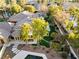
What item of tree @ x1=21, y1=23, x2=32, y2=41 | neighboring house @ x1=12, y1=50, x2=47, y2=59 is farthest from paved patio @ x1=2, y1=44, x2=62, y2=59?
tree @ x1=21, y1=23, x2=32, y2=41

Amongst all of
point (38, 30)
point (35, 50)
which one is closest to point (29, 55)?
point (35, 50)

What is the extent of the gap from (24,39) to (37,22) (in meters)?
2.03

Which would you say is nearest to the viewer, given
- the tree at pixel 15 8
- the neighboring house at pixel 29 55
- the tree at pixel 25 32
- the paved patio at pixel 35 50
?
the neighboring house at pixel 29 55

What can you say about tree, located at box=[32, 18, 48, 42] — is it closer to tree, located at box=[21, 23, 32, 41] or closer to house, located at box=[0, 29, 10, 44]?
tree, located at box=[21, 23, 32, 41]

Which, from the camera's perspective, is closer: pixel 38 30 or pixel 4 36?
pixel 38 30

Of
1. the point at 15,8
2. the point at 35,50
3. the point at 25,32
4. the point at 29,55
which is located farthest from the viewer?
the point at 15,8

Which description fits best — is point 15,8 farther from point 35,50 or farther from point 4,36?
point 35,50

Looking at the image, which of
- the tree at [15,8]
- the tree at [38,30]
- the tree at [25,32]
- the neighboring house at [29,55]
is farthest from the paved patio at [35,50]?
the tree at [15,8]

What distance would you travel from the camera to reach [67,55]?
19125 millimetres

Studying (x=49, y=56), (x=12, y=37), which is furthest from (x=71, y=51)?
(x=12, y=37)

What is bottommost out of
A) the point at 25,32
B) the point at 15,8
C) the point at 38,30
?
the point at 15,8

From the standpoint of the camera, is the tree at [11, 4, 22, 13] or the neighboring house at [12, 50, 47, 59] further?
the tree at [11, 4, 22, 13]

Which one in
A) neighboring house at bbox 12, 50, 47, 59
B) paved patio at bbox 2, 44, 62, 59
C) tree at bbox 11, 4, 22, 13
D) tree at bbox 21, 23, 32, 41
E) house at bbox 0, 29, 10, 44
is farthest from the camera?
tree at bbox 11, 4, 22, 13

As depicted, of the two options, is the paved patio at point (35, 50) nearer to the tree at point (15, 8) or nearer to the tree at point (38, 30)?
the tree at point (38, 30)
